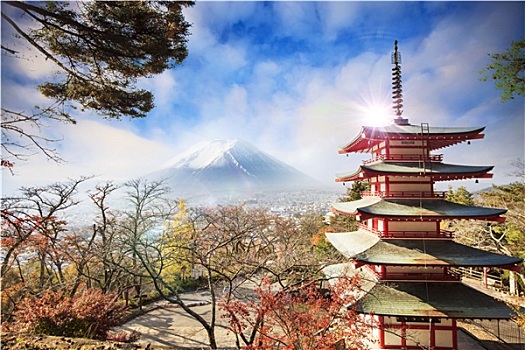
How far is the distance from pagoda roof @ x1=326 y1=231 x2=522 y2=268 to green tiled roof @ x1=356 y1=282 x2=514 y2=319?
0.79m

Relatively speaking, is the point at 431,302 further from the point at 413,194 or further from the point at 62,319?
the point at 62,319

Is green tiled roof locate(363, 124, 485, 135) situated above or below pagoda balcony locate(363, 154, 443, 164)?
above

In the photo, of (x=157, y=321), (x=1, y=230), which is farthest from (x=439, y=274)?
(x=1, y=230)

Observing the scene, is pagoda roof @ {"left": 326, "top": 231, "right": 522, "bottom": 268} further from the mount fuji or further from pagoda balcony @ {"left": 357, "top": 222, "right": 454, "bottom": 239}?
the mount fuji

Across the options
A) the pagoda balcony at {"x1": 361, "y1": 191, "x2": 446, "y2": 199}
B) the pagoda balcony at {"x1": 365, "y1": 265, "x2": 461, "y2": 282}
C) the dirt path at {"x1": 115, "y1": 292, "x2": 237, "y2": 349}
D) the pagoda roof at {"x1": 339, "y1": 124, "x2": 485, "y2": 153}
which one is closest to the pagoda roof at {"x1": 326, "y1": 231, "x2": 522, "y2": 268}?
the pagoda balcony at {"x1": 365, "y1": 265, "x2": 461, "y2": 282}

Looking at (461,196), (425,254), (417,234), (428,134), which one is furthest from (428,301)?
(461,196)

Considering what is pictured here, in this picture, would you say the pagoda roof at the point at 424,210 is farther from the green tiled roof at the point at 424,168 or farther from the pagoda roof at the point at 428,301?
the pagoda roof at the point at 428,301

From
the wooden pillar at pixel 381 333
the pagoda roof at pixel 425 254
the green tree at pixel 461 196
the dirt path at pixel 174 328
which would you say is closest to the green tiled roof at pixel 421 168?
the pagoda roof at pixel 425 254

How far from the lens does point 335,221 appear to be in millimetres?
18438

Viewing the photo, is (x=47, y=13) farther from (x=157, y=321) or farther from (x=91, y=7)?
(x=157, y=321)

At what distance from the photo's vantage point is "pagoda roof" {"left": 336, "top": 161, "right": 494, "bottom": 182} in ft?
20.8

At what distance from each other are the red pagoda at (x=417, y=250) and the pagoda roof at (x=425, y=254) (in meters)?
0.02

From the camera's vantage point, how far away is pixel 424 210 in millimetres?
6262

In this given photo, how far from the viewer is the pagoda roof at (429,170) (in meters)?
6.33
